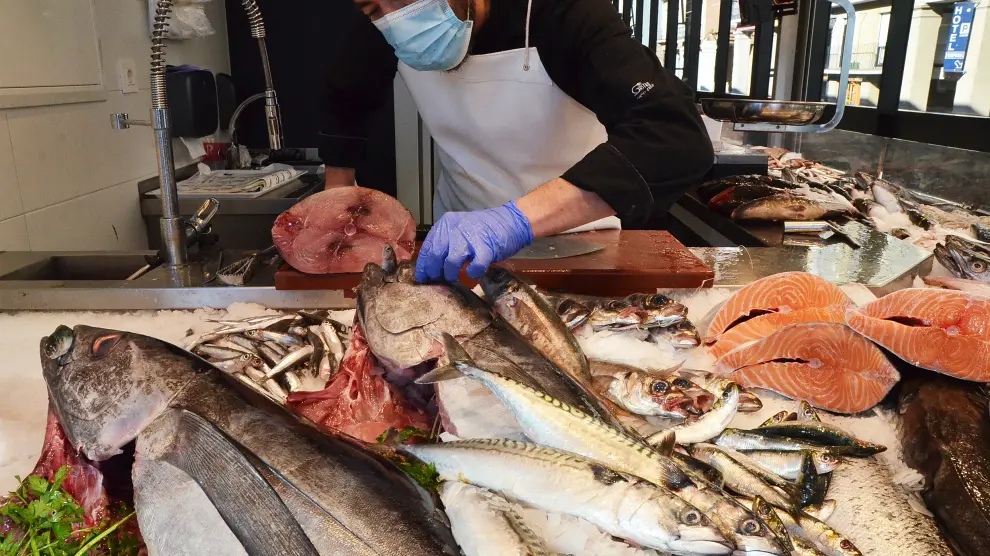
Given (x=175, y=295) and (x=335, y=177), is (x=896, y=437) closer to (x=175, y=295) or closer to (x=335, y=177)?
(x=175, y=295)

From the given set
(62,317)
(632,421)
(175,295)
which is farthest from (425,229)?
(632,421)

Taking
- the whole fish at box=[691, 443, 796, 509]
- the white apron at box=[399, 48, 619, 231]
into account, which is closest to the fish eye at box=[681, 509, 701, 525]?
the whole fish at box=[691, 443, 796, 509]

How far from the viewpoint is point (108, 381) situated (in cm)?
113

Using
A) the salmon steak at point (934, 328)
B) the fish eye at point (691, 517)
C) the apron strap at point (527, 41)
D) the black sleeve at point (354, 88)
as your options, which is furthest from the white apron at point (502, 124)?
the fish eye at point (691, 517)

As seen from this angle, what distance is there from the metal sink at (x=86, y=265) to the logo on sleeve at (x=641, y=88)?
1863 millimetres

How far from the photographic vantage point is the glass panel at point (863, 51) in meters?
5.98

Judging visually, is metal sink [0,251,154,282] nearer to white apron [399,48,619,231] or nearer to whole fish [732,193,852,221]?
white apron [399,48,619,231]

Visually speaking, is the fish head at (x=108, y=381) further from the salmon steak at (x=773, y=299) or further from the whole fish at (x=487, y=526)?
the salmon steak at (x=773, y=299)

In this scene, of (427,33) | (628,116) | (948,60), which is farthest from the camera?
(948,60)

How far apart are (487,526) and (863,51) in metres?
7.37

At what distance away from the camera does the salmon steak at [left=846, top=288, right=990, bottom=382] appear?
1.48m

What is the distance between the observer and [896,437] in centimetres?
140

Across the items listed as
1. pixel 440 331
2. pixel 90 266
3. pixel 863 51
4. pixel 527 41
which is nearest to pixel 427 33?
pixel 527 41

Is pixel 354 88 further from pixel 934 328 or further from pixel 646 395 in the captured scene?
pixel 934 328
